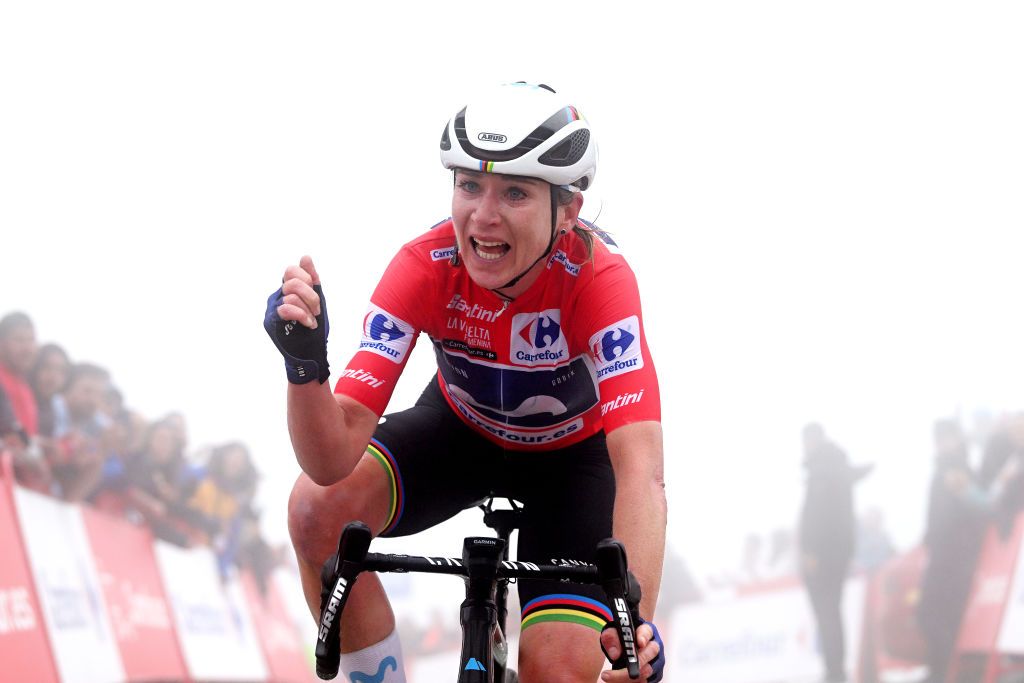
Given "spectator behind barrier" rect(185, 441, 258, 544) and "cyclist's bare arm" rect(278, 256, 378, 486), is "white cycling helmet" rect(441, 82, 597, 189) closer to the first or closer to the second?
"cyclist's bare arm" rect(278, 256, 378, 486)

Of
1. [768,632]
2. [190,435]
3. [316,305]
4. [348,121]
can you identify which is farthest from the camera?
[348,121]

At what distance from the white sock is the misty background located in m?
4.82

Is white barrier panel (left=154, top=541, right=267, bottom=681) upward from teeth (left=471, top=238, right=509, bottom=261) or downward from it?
downward

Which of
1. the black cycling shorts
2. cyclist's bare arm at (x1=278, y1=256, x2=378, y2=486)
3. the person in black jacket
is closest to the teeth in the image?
cyclist's bare arm at (x1=278, y1=256, x2=378, y2=486)

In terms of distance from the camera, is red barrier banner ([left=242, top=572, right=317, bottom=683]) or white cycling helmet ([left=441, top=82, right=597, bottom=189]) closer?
white cycling helmet ([left=441, top=82, right=597, bottom=189])

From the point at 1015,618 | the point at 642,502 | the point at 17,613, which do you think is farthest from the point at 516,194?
the point at 1015,618

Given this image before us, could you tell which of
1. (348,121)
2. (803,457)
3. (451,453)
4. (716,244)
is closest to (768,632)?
(803,457)

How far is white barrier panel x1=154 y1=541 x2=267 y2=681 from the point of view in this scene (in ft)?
23.5

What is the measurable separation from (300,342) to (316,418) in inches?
10.2

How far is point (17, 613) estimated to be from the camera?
5418mm

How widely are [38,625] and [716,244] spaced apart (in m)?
6.17

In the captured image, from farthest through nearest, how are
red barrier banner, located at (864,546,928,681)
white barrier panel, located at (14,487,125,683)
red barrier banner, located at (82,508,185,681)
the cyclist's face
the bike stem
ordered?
1. red barrier banner, located at (864,546,928,681)
2. red barrier banner, located at (82,508,185,681)
3. white barrier panel, located at (14,487,125,683)
4. the cyclist's face
5. the bike stem

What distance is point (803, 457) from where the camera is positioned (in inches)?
359

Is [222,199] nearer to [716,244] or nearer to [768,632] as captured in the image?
[716,244]
